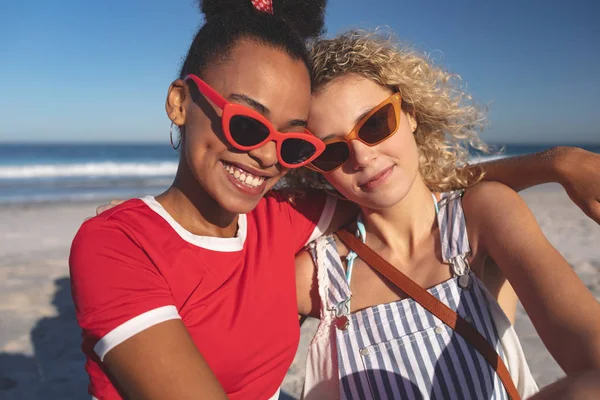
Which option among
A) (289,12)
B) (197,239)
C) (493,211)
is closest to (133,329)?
(197,239)

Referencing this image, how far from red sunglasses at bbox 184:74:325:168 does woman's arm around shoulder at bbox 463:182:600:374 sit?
3.00ft

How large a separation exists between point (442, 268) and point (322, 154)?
826mm

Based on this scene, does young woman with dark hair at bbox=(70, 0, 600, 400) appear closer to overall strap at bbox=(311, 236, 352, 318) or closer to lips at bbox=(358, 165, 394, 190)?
overall strap at bbox=(311, 236, 352, 318)

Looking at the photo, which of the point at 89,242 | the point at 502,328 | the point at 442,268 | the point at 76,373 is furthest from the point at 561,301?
the point at 76,373

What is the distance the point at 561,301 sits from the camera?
193cm

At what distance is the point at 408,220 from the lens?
2789mm

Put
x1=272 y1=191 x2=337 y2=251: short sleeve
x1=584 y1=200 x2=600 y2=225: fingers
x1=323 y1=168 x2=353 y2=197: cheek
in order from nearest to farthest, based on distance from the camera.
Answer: x1=584 y1=200 x2=600 y2=225: fingers, x1=323 y1=168 x2=353 y2=197: cheek, x1=272 y1=191 x2=337 y2=251: short sleeve

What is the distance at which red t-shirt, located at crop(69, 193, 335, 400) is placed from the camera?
1697 mm

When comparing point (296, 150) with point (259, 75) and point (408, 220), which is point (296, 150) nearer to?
point (259, 75)

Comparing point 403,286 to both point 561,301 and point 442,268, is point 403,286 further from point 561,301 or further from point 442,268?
point 561,301

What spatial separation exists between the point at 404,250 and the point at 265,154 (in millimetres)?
1036

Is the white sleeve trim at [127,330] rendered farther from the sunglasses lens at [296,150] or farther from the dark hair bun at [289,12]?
the dark hair bun at [289,12]

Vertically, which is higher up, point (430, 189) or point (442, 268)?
point (430, 189)

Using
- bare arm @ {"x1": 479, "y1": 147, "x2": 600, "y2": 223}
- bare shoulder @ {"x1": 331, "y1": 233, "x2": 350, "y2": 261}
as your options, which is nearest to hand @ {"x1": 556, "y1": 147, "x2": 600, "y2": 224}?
bare arm @ {"x1": 479, "y1": 147, "x2": 600, "y2": 223}
